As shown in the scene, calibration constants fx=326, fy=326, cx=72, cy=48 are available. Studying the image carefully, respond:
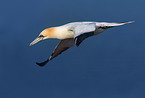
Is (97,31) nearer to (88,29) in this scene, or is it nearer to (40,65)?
(88,29)

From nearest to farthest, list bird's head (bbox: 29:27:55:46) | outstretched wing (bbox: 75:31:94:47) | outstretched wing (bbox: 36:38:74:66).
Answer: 1. outstretched wing (bbox: 75:31:94:47)
2. bird's head (bbox: 29:27:55:46)
3. outstretched wing (bbox: 36:38:74:66)

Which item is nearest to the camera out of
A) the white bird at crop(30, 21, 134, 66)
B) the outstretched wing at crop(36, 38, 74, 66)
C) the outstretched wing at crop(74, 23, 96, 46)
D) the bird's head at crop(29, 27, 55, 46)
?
the outstretched wing at crop(74, 23, 96, 46)

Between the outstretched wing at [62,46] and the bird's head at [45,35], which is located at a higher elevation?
the bird's head at [45,35]

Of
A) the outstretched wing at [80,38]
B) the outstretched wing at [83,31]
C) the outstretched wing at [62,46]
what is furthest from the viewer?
the outstretched wing at [62,46]

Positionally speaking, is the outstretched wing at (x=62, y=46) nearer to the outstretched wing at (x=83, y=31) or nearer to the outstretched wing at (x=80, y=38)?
the outstretched wing at (x=83, y=31)

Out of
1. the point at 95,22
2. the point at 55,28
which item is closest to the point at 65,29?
the point at 55,28

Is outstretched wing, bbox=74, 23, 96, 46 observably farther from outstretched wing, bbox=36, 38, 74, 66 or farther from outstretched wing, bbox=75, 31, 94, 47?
outstretched wing, bbox=36, 38, 74, 66

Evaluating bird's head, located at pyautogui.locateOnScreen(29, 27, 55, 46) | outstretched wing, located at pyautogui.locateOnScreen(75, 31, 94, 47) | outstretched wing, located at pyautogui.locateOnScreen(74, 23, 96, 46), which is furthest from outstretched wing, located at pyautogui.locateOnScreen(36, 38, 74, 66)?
outstretched wing, located at pyautogui.locateOnScreen(75, 31, 94, 47)

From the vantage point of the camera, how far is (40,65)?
2061 centimetres

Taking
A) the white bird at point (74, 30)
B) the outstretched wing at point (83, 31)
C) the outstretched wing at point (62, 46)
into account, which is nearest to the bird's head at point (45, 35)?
the white bird at point (74, 30)

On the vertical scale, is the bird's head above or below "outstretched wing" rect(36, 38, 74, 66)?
above

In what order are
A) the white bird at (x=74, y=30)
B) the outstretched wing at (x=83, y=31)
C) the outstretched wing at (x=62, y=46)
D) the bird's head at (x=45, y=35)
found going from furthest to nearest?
the outstretched wing at (x=62, y=46), the bird's head at (x=45, y=35), the white bird at (x=74, y=30), the outstretched wing at (x=83, y=31)

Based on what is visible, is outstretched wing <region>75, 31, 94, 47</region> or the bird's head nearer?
outstretched wing <region>75, 31, 94, 47</region>

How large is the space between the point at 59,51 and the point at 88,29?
165 inches
